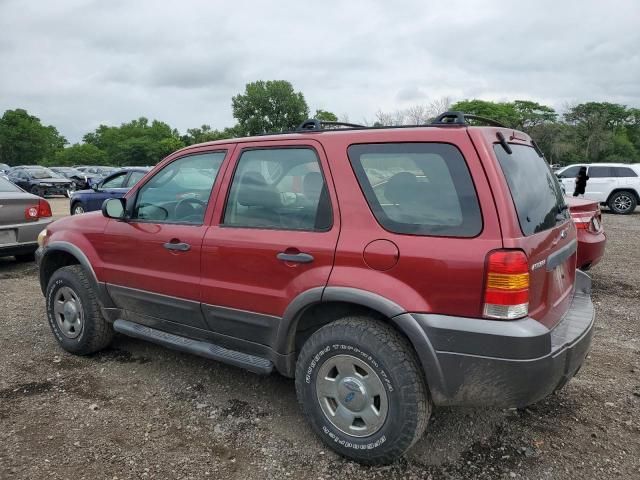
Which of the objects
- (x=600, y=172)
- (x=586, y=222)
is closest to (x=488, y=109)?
(x=600, y=172)

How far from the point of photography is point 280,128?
5528 centimetres

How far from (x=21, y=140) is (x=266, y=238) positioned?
84803mm

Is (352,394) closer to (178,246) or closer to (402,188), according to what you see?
(402,188)

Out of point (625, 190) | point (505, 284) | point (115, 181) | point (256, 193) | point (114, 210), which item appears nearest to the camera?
point (505, 284)

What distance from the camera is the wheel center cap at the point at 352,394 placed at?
2.64 metres

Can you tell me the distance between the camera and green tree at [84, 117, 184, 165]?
7731 centimetres

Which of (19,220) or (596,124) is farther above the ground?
(596,124)

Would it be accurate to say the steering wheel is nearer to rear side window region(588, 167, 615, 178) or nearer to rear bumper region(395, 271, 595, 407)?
rear bumper region(395, 271, 595, 407)

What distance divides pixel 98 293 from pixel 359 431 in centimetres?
239

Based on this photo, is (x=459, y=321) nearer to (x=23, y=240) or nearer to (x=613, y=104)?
(x=23, y=240)

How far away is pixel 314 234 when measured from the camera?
280 cm

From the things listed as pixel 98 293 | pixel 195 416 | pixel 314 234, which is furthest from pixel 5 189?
pixel 314 234

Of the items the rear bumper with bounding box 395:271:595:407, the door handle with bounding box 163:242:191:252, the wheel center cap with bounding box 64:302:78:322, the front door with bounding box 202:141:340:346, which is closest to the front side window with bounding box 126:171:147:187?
the wheel center cap with bounding box 64:302:78:322

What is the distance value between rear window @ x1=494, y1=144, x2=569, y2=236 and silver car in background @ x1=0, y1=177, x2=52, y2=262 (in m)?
6.69
